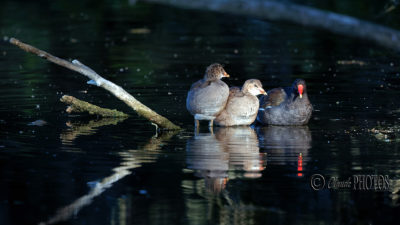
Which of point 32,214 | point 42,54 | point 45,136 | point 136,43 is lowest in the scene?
point 32,214

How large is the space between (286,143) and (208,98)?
1.73m

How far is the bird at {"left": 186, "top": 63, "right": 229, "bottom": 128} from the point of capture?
13.9 m

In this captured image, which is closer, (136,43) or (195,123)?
(195,123)

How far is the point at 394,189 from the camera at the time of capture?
33.1ft

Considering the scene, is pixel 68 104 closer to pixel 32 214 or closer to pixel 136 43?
pixel 32 214

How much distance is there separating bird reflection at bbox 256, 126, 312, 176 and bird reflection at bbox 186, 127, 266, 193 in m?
0.16

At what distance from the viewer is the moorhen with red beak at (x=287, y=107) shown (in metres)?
14.3

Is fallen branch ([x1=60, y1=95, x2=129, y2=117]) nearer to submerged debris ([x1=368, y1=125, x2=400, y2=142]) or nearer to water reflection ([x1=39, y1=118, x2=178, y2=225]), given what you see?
water reflection ([x1=39, y1=118, x2=178, y2=225])

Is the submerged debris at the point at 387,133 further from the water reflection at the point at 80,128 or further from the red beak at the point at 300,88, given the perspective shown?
the water reflection at the point at 80,128

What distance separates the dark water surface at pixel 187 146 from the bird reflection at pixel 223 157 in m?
0.02

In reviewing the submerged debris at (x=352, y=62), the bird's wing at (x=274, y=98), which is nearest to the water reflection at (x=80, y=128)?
the bird's wing at (x=274, y=98)

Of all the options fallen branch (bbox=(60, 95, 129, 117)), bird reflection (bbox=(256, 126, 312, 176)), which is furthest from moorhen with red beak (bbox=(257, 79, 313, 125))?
fallen branch (bbox=(60, 95, 129, 117))

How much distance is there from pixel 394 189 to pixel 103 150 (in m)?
4.16

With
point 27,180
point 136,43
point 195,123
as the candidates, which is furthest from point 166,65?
point 27,180
